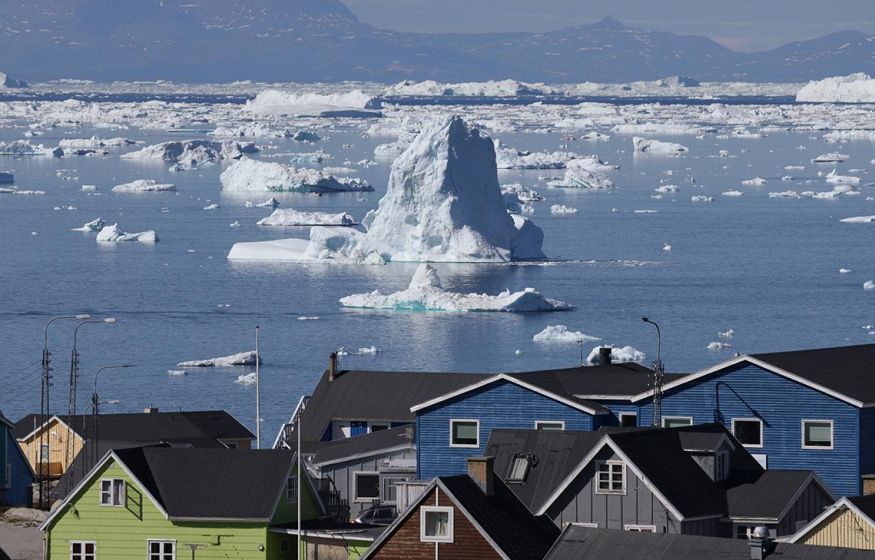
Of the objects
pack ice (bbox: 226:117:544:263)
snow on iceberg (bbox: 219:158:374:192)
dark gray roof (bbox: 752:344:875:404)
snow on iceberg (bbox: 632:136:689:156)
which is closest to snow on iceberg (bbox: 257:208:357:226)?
pack ice (bbox: 226:117:544:263)

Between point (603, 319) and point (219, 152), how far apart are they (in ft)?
320

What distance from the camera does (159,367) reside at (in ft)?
189

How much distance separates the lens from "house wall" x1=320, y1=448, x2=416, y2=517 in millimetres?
26062

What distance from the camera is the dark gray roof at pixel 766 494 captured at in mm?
21156

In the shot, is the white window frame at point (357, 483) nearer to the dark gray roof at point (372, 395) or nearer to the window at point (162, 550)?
the dark gray roof at point (372, 395)

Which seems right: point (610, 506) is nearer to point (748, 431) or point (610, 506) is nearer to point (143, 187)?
point (748, 431)

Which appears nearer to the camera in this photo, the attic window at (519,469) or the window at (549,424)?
the attic window at (519,469)

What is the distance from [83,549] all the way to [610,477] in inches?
200

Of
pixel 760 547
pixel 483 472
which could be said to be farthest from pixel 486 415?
pixel 760 547

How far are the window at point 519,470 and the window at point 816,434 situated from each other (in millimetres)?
4633

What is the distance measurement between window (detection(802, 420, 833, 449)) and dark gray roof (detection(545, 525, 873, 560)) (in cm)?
854

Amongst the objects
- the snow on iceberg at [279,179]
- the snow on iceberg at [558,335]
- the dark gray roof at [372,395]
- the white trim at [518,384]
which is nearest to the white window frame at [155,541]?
the white trim at [518,384]

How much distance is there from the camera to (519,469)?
71.8 ft

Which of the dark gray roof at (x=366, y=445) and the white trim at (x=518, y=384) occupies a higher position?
the white trim at (x=518, y=384)
